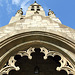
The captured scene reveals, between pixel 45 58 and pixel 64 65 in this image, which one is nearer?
pixel 64 65

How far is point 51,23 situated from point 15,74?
3.50 metres

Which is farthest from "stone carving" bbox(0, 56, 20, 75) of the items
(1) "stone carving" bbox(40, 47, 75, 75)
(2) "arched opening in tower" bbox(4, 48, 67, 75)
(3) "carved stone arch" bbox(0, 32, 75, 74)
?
(2) "arched opening in tower" bbox(4, 48, 67, 75)

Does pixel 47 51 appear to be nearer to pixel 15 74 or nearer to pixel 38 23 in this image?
pixel 38 23

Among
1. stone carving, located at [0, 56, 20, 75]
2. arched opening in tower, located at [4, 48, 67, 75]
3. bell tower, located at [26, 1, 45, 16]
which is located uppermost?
bell tower, located at [26, 1, 45, 16]

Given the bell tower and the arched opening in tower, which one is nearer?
the arched opening in tower

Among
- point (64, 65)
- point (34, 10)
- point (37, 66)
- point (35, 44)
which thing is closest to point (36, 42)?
point (35, 44)

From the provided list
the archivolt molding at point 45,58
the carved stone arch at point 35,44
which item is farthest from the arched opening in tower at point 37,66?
the archivolt molding at point 45,58

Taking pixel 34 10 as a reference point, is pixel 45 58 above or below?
below

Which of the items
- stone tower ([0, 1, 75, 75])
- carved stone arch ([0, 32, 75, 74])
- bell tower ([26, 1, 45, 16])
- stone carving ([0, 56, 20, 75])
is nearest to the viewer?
stone carving ([0, 56, 20, 75])

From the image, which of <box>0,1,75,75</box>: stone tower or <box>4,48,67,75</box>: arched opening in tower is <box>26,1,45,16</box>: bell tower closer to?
<box>4,48,67,75</box>: arched opening in tower

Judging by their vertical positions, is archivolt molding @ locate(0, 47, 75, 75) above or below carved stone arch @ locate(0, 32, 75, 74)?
below

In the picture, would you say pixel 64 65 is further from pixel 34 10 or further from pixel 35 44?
pixel 34 10

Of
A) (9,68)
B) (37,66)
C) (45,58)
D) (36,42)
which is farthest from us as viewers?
(37,66)

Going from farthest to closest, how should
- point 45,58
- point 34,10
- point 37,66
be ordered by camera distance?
point 34,10 < point 37,66 < point 45,58
